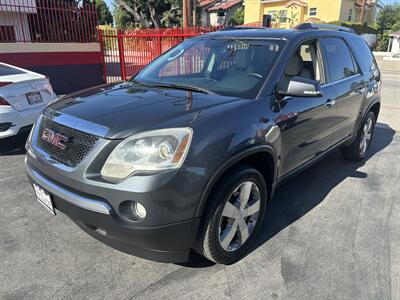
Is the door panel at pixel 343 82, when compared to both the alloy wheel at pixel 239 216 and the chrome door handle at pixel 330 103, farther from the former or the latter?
the alloy wheel at pixel 239 216

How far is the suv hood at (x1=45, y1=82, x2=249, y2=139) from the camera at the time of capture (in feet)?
7.74

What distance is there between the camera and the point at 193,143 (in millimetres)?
2279

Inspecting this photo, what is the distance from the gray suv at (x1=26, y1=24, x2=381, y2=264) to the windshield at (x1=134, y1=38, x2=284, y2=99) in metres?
0.01

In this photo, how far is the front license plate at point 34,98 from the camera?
4984 millimetres

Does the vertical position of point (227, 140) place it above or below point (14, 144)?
above

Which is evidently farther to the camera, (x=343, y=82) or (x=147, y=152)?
(x=343, y=82)

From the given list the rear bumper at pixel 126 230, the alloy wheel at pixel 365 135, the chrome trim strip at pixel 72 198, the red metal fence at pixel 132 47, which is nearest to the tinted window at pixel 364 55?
the alloy wheel at pixel 365 135

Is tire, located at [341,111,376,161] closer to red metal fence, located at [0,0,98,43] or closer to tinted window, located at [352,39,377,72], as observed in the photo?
tinted window, located at [352,39,377,72]

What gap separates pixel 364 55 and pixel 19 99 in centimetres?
475

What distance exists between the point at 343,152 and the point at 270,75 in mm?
2808

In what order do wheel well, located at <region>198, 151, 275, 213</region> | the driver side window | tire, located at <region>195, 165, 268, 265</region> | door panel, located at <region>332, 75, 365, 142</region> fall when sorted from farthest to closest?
door panel, located at <region>332, 75, 365, 142</region> → the driver side window → wheel well, located at <region>198, 151, 275, 213</region> → tire, located at <region>195, 165, 268, 265</region>

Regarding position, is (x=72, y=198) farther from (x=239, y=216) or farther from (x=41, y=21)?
(x=41, y=21)

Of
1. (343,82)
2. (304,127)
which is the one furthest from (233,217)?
(343,82)

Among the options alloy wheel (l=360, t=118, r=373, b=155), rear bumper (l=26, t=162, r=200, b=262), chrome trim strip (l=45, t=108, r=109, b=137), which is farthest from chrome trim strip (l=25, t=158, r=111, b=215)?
Answer: alloy wheel (l=360, t=118, r=373, b=155)
